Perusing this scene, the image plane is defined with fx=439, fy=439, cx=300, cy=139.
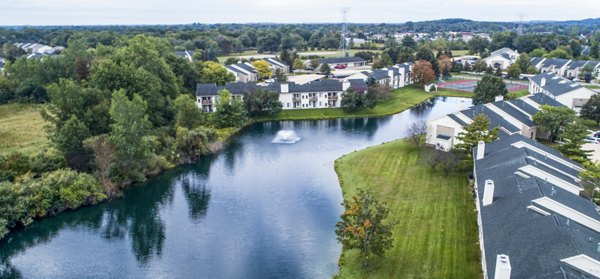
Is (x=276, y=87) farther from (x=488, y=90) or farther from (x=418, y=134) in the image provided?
(x=488, y=90)

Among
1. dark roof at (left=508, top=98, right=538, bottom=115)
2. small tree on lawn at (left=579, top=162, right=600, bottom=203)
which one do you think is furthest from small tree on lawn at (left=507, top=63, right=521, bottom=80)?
small tree on lawn at (left=579, top=162, right=600, bottom=203)

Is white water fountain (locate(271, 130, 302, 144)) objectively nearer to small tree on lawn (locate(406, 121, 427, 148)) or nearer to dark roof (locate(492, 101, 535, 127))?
small tree on lawn (locate(406, 121, 427, 148))

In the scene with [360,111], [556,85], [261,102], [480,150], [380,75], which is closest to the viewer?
[480,150]

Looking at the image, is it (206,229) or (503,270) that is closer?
(503,270)

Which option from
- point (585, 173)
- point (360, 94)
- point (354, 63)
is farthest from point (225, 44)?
point (585, 173)

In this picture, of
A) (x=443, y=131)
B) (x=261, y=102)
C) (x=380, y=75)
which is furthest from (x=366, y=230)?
(x=380, y=75)

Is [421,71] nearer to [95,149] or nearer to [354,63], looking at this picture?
[354,63]

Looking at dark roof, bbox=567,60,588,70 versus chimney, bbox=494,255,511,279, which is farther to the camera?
dark roof, bbox=567,60,588,70
